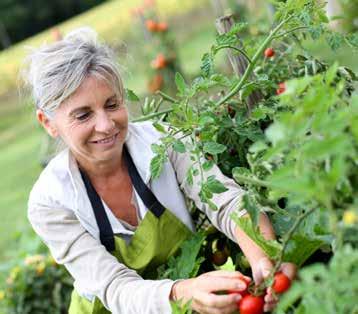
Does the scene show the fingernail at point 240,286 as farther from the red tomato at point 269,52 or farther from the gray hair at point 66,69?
the red tomato at point 269,52

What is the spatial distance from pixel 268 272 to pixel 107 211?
66 cm

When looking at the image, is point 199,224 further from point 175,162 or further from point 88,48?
point 88,48

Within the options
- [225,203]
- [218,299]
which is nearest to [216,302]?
[218,299]

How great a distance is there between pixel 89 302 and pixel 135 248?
0.21 m

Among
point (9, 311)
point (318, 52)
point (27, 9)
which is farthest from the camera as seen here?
point (27, 9)

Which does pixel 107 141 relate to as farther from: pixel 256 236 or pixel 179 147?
pixel 256 236

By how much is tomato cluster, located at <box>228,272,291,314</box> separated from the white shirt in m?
0.34

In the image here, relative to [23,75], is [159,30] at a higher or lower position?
lower

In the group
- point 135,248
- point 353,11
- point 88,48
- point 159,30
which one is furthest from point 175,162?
point 159,30

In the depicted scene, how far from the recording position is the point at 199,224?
214 cm

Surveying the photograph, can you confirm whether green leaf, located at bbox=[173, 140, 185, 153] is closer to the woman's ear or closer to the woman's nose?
the woman's nose

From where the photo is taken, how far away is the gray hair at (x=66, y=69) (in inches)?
72.6

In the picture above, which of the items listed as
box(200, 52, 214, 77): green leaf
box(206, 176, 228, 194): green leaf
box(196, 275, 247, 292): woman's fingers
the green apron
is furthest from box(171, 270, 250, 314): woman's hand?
box(200, 52, 214, 77): green leaf

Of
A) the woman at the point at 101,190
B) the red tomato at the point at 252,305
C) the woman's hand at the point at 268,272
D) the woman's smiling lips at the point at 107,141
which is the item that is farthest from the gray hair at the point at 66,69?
the red tomato at the point at 252,305
